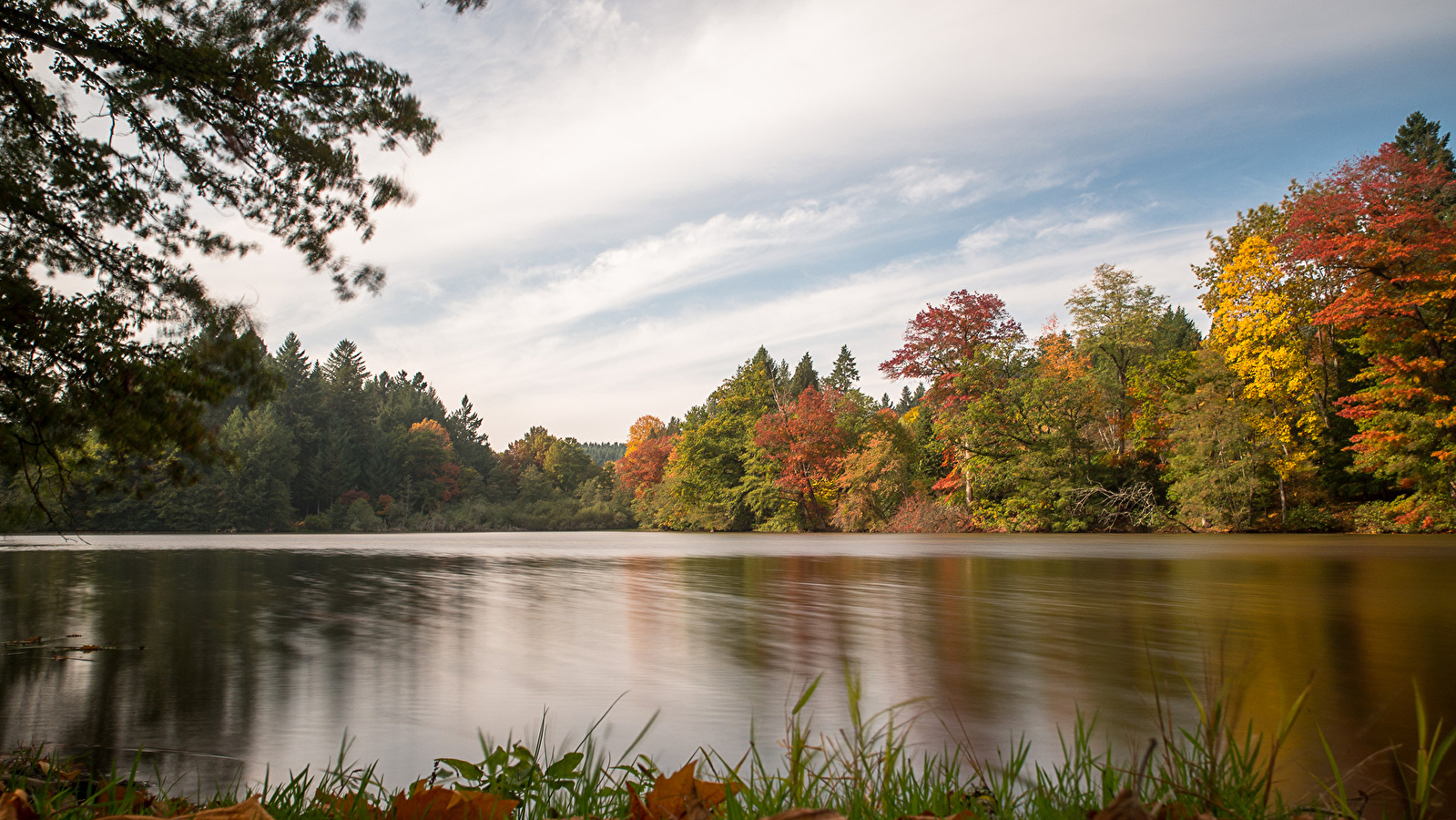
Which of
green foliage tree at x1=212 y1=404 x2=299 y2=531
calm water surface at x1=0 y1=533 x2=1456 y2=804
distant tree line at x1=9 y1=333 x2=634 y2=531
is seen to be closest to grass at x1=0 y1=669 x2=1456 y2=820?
calm water surface at x1=0 y1=533 x2=1456 y2=804

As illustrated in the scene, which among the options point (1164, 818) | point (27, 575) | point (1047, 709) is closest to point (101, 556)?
point (27, 575)

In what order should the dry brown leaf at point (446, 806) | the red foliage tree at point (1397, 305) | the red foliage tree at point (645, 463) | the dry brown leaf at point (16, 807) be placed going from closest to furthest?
the dry brown leaf at point (16, 807)
the dry brown leaf at point (446, 806)
the red foliage tree at point (1397, 305)
the red foliage tree at point (645, 463)

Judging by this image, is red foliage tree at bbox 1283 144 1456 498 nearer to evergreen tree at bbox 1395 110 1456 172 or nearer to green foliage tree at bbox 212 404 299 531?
evergreen tree at bbox 1395 110 1456 172

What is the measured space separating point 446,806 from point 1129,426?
1500 inches

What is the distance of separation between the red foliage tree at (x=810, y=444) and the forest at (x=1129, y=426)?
11 cm

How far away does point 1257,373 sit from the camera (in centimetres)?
2688

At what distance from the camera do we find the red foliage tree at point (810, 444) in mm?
42906

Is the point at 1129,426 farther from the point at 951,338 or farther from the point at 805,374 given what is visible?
the point at 805,374

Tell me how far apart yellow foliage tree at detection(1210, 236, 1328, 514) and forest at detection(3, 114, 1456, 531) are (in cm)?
7

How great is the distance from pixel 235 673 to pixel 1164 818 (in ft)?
15.4

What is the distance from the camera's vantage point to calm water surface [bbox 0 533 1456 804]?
3191 mm

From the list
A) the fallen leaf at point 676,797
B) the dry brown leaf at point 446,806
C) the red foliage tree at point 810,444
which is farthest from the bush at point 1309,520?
the dry brown leaf at point 446,806

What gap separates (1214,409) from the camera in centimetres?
2716

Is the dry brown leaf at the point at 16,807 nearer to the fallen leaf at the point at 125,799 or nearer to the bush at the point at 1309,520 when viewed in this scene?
the fallen leaf at the point at 125,799
